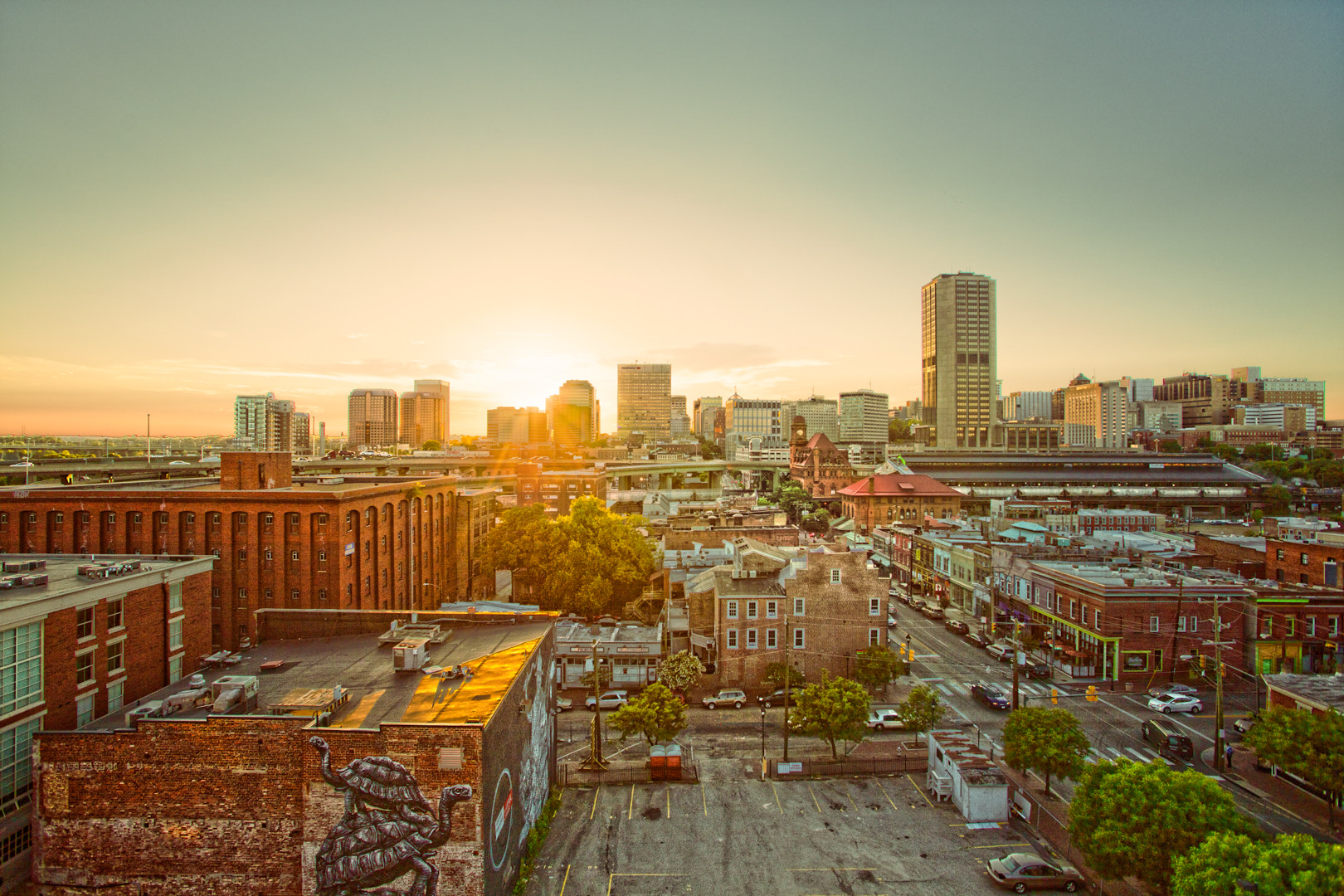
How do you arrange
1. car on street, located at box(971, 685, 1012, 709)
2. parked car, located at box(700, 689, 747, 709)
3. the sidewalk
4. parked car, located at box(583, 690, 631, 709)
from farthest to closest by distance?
parked car, located at box(700, 689, 747, 709) → car on street, located at box(971, 685, 1012, 709) → parked car, located at box(583, 690, 631, 709) → the sidewalk

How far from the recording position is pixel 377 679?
23.7 meters

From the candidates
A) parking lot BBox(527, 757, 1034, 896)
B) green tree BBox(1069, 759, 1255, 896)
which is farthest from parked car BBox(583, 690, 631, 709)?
green tree BBox(1069, 759, 1255, 896)

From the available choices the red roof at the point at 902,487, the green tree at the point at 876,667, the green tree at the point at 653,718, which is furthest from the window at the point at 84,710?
the red roof at the point at 902,487

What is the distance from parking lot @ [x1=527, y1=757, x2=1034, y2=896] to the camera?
22.6m

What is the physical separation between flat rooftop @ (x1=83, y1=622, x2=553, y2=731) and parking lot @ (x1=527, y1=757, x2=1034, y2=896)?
7463 millimetres

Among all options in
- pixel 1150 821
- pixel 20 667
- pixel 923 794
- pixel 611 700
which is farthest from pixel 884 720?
pixel 20 667

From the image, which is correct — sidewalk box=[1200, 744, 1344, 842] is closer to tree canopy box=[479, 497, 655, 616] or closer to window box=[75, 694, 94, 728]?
tree canopy box=[479, 497, 655, 616]

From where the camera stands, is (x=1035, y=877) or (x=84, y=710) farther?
(x=1035, y=877)

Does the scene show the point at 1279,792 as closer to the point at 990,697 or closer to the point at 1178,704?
the point at 1178,704

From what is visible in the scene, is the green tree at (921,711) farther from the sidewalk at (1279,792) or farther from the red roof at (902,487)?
the red roof at (902,487)

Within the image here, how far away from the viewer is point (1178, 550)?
58.1 metres

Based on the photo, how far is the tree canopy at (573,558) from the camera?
51688mm

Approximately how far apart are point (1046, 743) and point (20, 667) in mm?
36676

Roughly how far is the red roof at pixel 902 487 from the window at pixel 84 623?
97131mm
